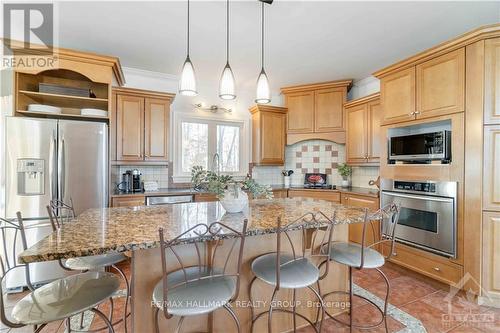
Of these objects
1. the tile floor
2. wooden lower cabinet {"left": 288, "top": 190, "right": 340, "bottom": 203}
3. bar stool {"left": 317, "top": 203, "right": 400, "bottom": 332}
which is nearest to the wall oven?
the tile floor

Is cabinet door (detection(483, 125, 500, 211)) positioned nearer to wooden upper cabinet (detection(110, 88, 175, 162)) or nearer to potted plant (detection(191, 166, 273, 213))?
potted plant (detection(191, 166, 273, 213))

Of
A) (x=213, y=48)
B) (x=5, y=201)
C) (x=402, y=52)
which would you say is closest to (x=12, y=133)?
(x=5, y=201)

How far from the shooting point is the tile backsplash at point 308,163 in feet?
14.1

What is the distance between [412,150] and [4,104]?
4.46m

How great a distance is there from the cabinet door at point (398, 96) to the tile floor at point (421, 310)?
1.80 meters

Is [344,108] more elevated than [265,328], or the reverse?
[344,108]

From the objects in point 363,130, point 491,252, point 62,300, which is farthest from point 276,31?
point 491,252

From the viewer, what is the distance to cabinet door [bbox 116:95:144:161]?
10.4ft

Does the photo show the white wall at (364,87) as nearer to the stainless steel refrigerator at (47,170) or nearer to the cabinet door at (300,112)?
the cabinet door at (300,112)

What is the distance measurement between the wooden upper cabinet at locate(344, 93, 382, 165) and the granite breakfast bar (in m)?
1.92

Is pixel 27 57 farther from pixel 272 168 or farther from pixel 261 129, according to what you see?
pixel 272 168

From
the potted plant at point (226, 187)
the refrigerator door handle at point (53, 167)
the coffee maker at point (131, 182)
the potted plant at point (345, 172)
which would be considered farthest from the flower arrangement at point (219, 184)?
the potted plant at point (345, 172)

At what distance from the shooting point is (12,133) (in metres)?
2.36

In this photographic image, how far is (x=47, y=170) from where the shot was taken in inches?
97.1
